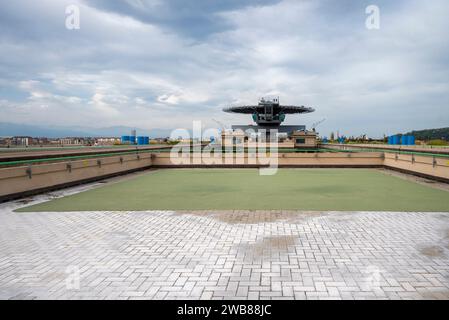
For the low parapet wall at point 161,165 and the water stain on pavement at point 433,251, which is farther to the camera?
the low parapet wall at point 161,165

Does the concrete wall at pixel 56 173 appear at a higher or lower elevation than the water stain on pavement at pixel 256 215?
higher

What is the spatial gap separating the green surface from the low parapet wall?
161 centimetres

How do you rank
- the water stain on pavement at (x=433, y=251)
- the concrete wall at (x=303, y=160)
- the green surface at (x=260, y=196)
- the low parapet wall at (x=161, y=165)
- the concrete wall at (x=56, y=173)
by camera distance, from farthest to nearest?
the concrete wall at (x=303, y=160)
the low parapet wall at (x=161, y=165)
the concrete wall at (x=56, y=173)
the green surface at (x=260, y=196)
the water stain on pavement at (x=433, y=251)

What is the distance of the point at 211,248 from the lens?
5309 mm

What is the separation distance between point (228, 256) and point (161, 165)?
16.4 metres

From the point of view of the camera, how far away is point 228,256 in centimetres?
491

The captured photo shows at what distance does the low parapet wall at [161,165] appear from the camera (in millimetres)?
10500

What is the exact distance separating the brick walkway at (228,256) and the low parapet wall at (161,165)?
363cm

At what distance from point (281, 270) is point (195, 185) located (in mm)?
8843

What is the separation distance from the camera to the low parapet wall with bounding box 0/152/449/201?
10.5 metres

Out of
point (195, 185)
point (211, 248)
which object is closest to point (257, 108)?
point (195, 185)

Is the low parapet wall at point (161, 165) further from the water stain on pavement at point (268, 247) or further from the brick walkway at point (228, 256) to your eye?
the water stain on pavement at point (268, 247)

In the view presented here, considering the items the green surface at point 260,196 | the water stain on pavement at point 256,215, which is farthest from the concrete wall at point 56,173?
the water stain on pavement at point 256,215
